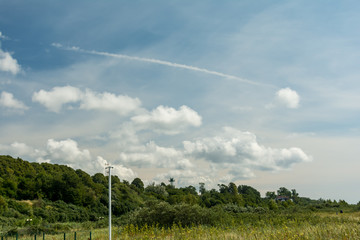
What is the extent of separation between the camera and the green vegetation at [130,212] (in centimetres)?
2077

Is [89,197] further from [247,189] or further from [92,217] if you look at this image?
[247,189]

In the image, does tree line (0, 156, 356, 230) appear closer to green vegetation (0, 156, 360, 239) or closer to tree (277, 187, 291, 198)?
green vegetation (0, 156, 360, 239)

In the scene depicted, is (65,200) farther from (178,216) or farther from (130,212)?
(178,216)

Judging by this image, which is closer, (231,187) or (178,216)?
(178,216)

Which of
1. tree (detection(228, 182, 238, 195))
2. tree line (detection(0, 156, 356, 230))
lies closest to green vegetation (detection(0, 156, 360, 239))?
tree line (detection(0, 156, 356, 230))

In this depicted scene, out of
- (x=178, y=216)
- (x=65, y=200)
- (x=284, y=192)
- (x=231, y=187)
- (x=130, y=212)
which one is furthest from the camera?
(x=284, y=192)

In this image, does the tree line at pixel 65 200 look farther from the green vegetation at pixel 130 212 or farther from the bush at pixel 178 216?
the bush at pixel 178 216

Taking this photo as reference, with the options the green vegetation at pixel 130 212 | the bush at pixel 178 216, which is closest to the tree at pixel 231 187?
the green vegetation at pixel 130 212

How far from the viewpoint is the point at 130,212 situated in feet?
117

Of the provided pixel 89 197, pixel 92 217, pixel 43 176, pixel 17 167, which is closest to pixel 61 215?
pixel 92 217

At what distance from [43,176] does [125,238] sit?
4709 centimetres

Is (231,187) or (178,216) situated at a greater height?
(231,187)

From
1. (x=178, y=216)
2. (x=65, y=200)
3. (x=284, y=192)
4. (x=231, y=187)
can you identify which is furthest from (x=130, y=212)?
(x=284, y=192)

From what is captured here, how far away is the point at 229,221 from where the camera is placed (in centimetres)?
2328
